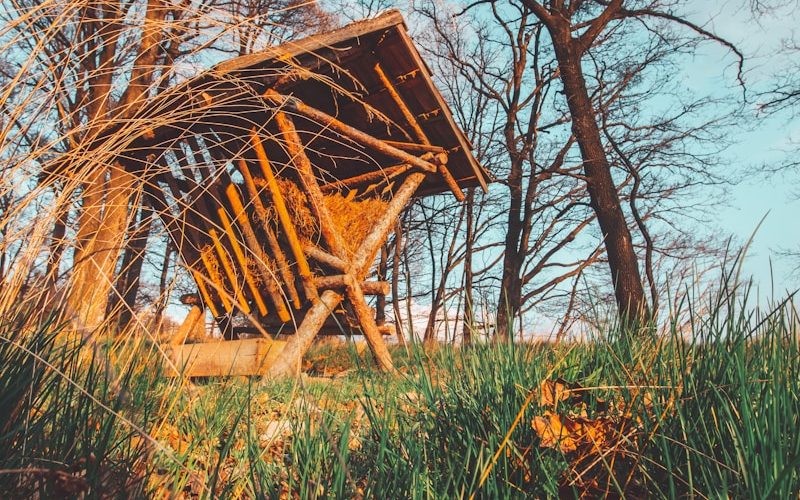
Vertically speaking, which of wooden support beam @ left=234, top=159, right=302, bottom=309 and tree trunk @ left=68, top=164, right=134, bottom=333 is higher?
wooden support beam @ left=234, top=159, right=302, bottom=309

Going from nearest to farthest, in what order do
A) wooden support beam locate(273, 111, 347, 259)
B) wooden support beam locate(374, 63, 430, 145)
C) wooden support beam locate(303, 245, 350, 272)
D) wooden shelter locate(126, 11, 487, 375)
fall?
wooden support beam locate(273, 111, 347, 259), wooden shelter locate(126, 11, 487, 375), wooden support beam locate(303, 245, 350, 272), wooden support beam locate(374, 63, 430, 145)

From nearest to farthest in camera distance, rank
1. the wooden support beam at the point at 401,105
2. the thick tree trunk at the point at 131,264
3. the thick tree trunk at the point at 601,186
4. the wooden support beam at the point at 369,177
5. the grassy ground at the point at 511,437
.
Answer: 1. the grassy ground at the point at 511,437
2. the thick tree trunk at the point at 131,264
3. the wooden support beam at the point at 401,105
4. the wooden support beam at the point at 369,177
5. the thick tree trunk at the point at 601,186

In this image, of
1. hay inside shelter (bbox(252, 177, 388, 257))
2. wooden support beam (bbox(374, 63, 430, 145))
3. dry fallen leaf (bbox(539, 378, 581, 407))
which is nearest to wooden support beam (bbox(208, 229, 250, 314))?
hay inside shelter (bbox(252, 177, 388, 257))

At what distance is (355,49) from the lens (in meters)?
5.98

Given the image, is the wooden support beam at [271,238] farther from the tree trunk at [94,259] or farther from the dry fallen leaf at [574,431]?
the dry fallen leaf at [574,431]

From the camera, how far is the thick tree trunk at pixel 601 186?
8.07 meters

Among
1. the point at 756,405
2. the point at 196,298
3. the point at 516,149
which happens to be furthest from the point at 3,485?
the point at 516,149

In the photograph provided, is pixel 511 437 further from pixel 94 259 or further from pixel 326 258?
pixel 326 258

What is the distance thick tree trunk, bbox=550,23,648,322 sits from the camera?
26.5 feet

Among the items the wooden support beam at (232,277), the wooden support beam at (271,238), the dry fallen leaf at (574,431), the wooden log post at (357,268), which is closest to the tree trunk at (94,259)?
the wooden support beam at (232,277)

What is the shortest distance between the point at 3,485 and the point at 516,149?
14.1 meters

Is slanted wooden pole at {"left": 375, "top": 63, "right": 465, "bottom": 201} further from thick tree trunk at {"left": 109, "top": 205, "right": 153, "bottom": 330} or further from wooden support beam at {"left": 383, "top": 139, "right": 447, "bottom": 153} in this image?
thick tree trunk at {"left": 109, "top": 205, "right": 153, "bottom": 330}

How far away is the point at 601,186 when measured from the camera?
28.2 feet

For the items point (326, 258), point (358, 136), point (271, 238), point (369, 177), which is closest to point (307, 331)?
point (326, 258)
